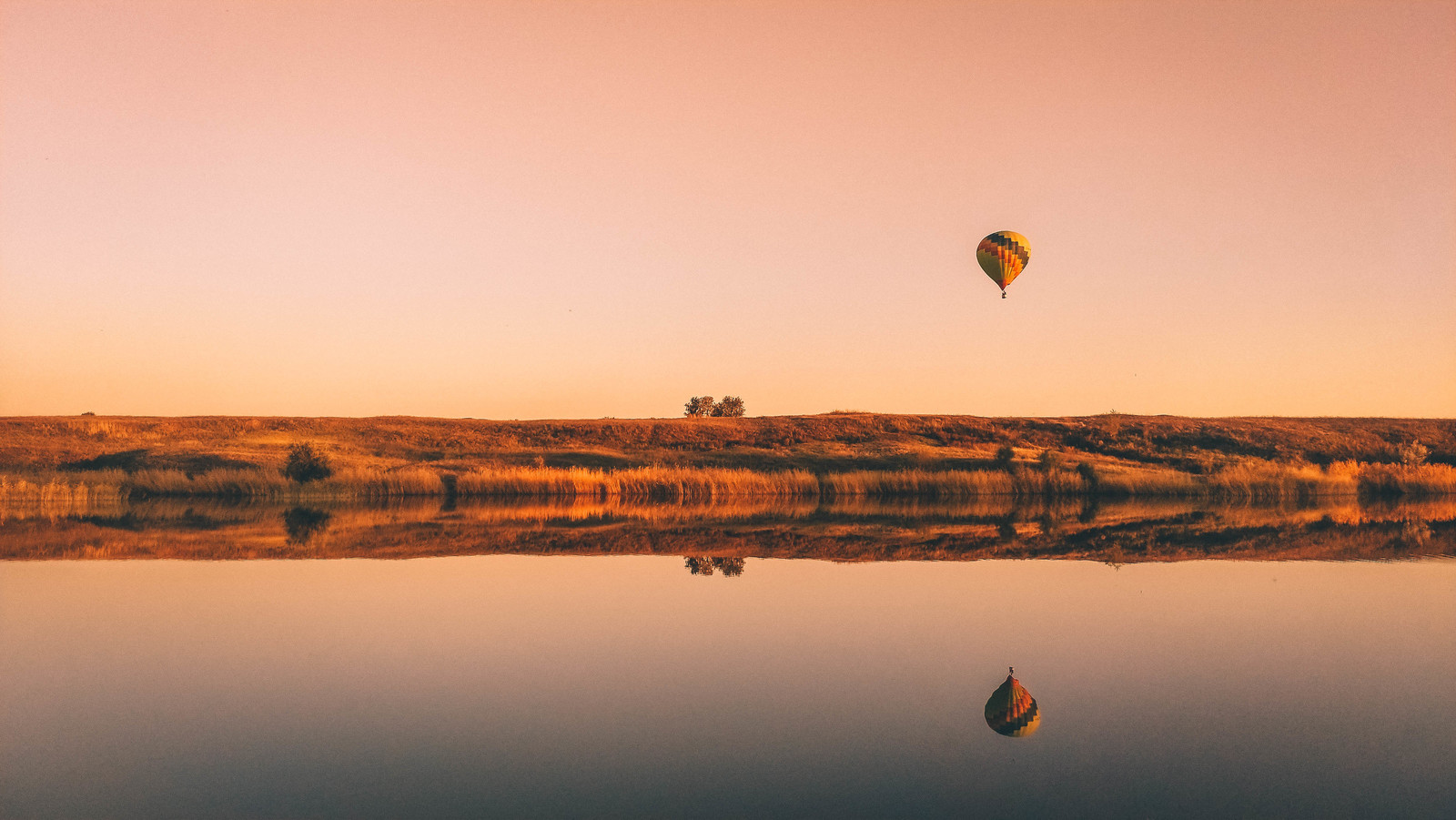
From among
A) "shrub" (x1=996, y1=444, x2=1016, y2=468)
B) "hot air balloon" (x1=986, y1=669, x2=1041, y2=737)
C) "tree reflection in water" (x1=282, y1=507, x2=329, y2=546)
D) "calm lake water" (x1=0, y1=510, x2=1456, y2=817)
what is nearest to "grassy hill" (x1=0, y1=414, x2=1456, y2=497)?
"shrub" (x1=996, y1=444, x2=1016, y2=468)

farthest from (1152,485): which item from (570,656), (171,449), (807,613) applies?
(171,449)

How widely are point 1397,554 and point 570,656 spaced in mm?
14649

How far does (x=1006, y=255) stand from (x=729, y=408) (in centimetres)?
5423

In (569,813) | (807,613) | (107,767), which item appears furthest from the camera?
(807,613)

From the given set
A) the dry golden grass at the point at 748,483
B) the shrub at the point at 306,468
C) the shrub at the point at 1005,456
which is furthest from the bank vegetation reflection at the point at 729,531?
the shrub at the point at 1005,456

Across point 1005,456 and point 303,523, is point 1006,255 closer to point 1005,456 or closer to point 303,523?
point 1005,456

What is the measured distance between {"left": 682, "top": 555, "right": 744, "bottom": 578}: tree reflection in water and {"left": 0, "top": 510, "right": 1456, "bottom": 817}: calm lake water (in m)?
0.19

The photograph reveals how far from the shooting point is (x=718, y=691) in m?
7.68

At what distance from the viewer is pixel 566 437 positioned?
55.5m

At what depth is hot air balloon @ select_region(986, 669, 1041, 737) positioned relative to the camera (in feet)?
22.2

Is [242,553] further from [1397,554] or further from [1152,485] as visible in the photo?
[1152,485]

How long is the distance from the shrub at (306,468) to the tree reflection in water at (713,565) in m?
21.2

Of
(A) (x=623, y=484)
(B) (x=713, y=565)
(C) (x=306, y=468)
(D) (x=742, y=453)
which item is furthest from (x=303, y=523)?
(D) (x=742, y=453)

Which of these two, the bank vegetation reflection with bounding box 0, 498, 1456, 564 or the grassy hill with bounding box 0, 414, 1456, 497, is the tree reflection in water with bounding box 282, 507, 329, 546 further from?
the grassy hill with bounding box 0, 414, 1456, 497
